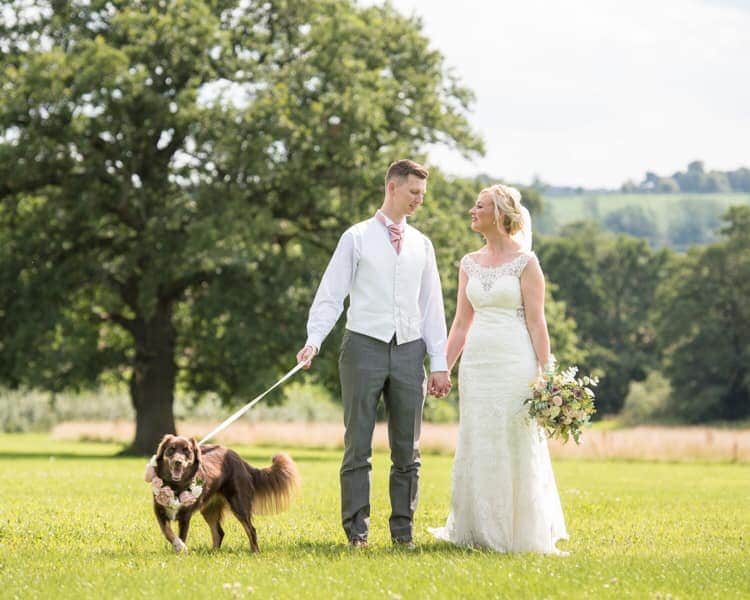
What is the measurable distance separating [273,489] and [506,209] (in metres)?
2.86

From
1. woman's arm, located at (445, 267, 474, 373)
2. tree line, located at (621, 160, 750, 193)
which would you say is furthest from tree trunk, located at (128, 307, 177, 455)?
tree line, located at (621, 160, 750, 193)

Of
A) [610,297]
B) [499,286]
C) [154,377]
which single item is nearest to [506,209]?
[499,286]

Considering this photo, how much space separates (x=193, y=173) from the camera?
27875mm

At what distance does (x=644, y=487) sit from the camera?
19.1 metres

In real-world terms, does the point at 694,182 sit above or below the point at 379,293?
above

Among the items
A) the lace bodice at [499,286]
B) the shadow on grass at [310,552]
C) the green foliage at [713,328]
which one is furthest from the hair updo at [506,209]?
the green foliage at [713,328]

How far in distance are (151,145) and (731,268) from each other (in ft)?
143

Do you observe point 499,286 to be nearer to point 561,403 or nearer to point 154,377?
point 561,403

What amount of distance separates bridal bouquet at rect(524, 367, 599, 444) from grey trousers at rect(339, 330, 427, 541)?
877 mm

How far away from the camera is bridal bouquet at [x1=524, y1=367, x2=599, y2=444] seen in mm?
8703

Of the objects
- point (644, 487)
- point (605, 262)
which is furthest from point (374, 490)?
point (605, 262)

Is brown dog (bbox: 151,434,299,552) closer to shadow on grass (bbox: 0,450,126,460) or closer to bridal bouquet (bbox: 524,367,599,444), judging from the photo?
bridal bouquet (bbox: 524,367,599,444)

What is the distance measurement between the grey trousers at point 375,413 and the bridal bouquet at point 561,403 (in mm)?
877

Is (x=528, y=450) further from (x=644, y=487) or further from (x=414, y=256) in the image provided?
(x=644, y=487)
